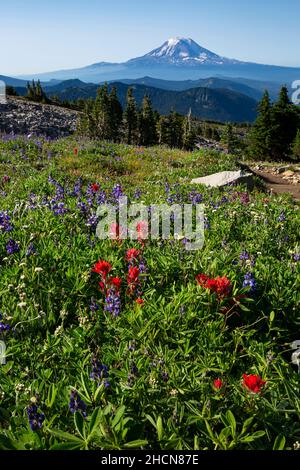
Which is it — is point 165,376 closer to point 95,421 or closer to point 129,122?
point 95,421

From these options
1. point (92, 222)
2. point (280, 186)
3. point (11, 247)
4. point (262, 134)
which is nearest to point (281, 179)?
point (280, 186)

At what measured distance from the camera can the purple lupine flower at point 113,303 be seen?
3.56 meters

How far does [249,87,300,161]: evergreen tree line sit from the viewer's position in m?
44.2

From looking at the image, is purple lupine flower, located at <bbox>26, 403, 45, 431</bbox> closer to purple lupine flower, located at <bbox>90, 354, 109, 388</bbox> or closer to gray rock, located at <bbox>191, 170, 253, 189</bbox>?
purple lupine flower, located at <bbox>90, 354, 109, 388</bbox>

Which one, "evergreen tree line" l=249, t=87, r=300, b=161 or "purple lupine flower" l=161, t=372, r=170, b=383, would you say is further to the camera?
"evergreen tree line" l=249, t=87, r=300, b=161

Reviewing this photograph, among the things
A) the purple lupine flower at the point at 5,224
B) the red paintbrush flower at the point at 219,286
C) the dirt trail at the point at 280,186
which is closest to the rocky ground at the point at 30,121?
the dirt trail at the point at 280,186

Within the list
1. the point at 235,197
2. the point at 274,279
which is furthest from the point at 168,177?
the point at 274,279

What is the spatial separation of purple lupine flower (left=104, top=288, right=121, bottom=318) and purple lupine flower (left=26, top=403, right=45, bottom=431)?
4.35 feet

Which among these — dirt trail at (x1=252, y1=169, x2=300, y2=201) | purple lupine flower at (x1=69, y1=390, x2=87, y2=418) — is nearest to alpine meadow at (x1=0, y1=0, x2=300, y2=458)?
purple lupine flower at (x1=69, y1=390, x2=87, y2=418)

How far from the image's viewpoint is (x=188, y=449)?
7.61 ft

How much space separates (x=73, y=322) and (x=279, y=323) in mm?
2042

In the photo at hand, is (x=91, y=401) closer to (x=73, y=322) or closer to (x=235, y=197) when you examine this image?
(x=73, y=322)

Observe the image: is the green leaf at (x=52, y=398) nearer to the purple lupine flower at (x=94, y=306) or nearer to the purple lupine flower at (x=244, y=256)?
the purple lupine flower at (x=94, y=306)

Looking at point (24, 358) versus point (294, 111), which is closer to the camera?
point (24, 358)
